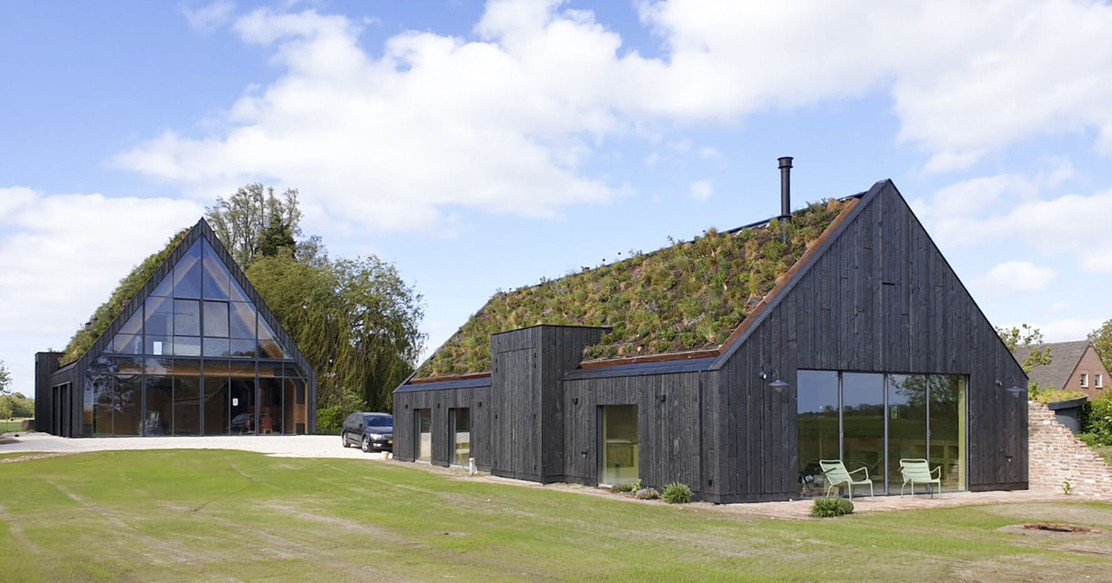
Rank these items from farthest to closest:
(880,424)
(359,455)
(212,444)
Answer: (212,444) < (359,455) < (880,424)

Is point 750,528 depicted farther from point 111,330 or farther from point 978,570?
point 111,330

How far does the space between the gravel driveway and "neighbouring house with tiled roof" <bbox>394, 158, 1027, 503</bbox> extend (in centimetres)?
1119

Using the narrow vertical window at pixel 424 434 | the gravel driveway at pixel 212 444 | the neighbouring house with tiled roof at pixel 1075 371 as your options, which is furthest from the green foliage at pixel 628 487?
the neighbouring house with tiled roof at pixel 1075 371

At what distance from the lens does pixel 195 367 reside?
42.5 meters

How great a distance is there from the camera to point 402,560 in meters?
11.2

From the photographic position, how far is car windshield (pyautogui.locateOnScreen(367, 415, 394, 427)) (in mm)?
35781

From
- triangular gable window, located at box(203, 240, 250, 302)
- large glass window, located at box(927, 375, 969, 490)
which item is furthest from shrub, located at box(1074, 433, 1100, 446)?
triangular gable window, located at box(203, 240, 250, 302)

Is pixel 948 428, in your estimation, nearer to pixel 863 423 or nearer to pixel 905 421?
pixel 905 421

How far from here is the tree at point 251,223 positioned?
63.8 metres

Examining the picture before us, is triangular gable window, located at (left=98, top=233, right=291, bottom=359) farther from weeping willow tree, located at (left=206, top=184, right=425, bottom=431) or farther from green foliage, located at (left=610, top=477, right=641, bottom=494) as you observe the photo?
green foliage, located at (left=610, top=477, right=641, bottom=494)

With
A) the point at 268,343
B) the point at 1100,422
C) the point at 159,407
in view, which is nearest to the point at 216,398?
the point at 159,407

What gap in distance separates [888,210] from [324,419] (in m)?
33.3

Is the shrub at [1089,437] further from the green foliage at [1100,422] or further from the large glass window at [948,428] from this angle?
the large glass window at [948,428]

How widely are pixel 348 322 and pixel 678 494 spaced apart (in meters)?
35.8
